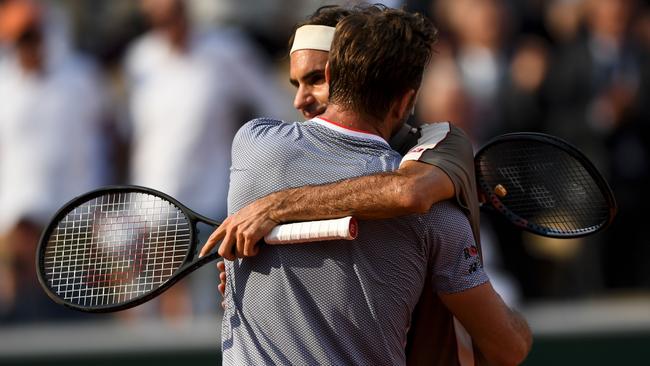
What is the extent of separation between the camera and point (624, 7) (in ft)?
25.0

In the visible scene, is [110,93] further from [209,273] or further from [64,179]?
[209,273]

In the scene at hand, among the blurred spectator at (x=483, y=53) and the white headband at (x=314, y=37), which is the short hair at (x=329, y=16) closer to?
the white headband at (x=314, y=37)

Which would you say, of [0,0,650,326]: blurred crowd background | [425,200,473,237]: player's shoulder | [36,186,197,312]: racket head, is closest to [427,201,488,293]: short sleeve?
[425,200,473,237]: player's shoulder

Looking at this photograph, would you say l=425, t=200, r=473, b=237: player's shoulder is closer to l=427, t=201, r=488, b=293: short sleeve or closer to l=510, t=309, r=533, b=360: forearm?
l=427, t=201, r=488, b=293: short sleeve

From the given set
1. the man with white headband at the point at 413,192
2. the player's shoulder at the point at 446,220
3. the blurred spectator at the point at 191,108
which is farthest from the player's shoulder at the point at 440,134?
the blurred spectator at the point at 191,108

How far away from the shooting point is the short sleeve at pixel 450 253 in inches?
125

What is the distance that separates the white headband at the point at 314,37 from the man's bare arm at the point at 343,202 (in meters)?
0.71

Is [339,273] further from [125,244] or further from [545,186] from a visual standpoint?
[125,244]

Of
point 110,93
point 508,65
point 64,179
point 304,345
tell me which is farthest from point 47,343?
point 304,345

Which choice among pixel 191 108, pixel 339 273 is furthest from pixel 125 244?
pixel 191 108

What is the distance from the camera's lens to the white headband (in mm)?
3762

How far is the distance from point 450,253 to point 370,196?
10.8 inches

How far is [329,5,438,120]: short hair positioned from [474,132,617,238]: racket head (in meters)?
0.52

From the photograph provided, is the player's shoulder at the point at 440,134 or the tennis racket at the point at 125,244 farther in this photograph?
the player's shoulder at the point at 440,134
